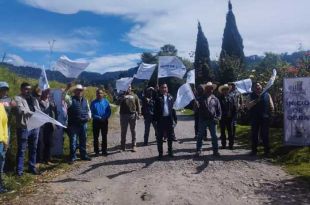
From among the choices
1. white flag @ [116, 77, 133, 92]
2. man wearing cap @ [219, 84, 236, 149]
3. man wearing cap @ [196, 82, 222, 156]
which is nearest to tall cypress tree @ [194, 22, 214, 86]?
white flag @ [116, 77, 133, 92]

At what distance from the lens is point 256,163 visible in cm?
1181

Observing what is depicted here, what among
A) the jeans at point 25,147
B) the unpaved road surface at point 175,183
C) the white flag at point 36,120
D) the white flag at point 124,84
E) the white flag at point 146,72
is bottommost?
the unpaved road surface at point 175,183

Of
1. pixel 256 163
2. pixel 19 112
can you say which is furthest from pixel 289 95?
pixel 19 112

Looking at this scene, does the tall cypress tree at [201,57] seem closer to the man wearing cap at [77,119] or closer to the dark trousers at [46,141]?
the man wearing cap at [77,119]

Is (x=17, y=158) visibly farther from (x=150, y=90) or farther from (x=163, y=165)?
(x=150, y=90)

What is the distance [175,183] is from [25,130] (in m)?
3.62

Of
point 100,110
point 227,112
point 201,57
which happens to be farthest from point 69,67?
point 201,57

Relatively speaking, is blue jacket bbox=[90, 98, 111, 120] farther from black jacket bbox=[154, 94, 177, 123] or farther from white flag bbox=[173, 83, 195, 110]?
white flag bbox=[173, 83, 195, 110]

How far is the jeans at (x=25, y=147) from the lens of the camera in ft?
35.1

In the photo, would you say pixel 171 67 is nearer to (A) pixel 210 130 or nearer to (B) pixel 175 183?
(A) pixel 210 130

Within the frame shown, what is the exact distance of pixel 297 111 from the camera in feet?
42.8

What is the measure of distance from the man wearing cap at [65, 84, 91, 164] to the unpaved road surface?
538 millimetres

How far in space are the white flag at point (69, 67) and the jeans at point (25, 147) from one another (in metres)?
2.62

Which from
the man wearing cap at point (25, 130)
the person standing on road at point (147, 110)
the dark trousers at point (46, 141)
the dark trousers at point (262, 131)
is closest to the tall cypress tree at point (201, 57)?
the person standing on road at point (147, 110)
